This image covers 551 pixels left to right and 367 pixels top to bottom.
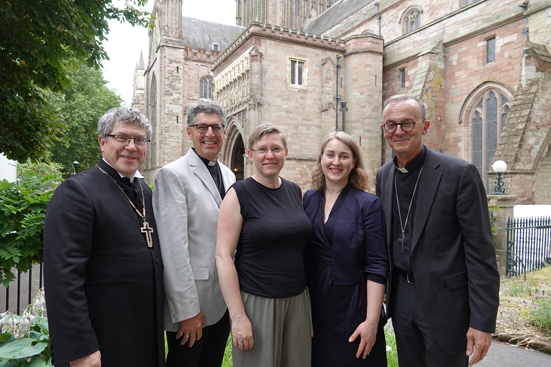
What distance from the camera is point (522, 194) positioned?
37.7 feet

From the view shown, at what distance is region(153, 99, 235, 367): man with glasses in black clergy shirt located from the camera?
2.20 metres

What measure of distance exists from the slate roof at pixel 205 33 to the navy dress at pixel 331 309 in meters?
40.1

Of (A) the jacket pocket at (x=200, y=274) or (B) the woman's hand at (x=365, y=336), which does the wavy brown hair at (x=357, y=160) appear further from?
(A) the jacket pocket at (x=200, y=274)

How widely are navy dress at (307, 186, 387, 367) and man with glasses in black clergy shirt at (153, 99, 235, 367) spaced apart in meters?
0.64

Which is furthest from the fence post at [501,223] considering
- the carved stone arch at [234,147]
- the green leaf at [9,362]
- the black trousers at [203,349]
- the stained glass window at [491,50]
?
the carved stone arch at [234,147]

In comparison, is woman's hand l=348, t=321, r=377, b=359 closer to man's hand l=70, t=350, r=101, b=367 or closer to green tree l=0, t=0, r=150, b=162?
man's hand l=70, t=350, r=101, b=367

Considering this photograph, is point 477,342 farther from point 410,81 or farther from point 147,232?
point 410,81

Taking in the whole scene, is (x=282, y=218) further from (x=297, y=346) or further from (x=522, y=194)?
(x=522, y=194)

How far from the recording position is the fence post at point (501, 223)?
814 centimetres

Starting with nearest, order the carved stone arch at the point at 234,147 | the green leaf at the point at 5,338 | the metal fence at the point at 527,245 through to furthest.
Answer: the green leaf at the point at 5,338 → the metal fence at the point at 527,245 → the carved stone arch at the point at 234,147

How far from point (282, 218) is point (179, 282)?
2.41 feet

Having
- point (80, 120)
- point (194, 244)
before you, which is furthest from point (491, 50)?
point (80, 120)

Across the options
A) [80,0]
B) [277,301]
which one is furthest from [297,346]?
[80,0]

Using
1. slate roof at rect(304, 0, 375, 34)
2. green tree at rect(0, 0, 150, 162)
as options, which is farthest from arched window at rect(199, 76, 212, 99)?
green tree at rect(0, 0, 150, 162)
